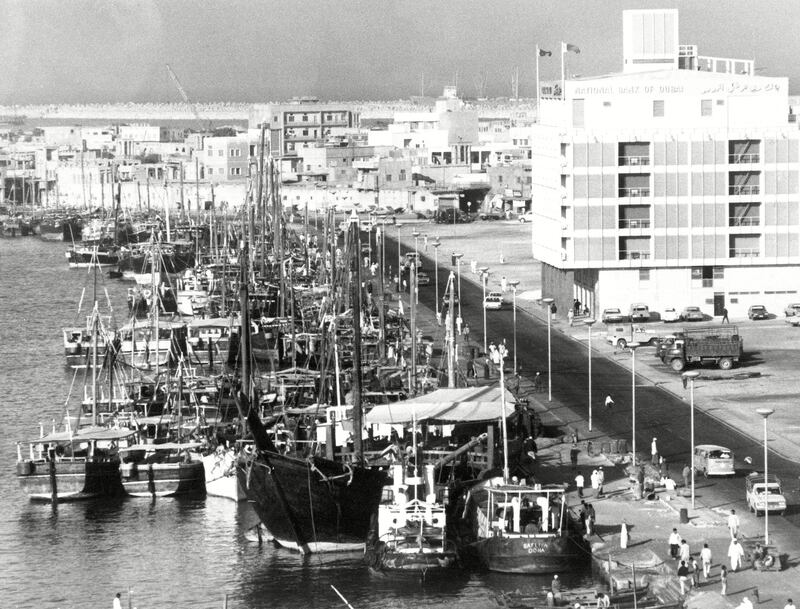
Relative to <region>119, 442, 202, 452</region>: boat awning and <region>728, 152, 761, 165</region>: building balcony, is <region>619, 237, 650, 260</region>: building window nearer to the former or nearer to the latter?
<region>728, 152, 761, 165</region>: building balcony

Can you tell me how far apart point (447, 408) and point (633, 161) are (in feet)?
141

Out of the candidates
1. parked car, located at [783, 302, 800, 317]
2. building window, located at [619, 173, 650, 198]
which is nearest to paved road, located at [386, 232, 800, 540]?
building window, located at [619, 173, 650, 198]

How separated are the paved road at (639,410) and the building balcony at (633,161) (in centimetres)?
1013

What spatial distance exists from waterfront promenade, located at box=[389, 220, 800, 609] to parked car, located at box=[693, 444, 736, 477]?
616 mm

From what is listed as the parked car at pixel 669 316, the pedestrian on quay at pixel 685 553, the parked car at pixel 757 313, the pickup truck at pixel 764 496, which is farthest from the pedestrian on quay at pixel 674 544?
the parked car at pixel 757 313

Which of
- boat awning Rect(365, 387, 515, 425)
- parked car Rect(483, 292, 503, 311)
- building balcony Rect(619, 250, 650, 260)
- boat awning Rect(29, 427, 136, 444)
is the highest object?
building balcony Rect(619, 250, 650, 260)

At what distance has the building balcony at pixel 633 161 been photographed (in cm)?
11319

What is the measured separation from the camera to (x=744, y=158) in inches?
4486

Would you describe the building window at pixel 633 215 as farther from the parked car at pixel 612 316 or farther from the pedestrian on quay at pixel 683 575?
the pedestrian on quay at pixel 683 575

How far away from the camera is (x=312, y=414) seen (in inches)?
3105

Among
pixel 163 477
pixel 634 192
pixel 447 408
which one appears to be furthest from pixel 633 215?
pixel 163 477

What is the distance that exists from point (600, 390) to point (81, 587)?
34.2 metres

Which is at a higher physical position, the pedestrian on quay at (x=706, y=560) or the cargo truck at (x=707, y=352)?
the cargo truck at (x=707, y=352)

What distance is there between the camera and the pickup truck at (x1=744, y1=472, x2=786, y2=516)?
63.0 metres
